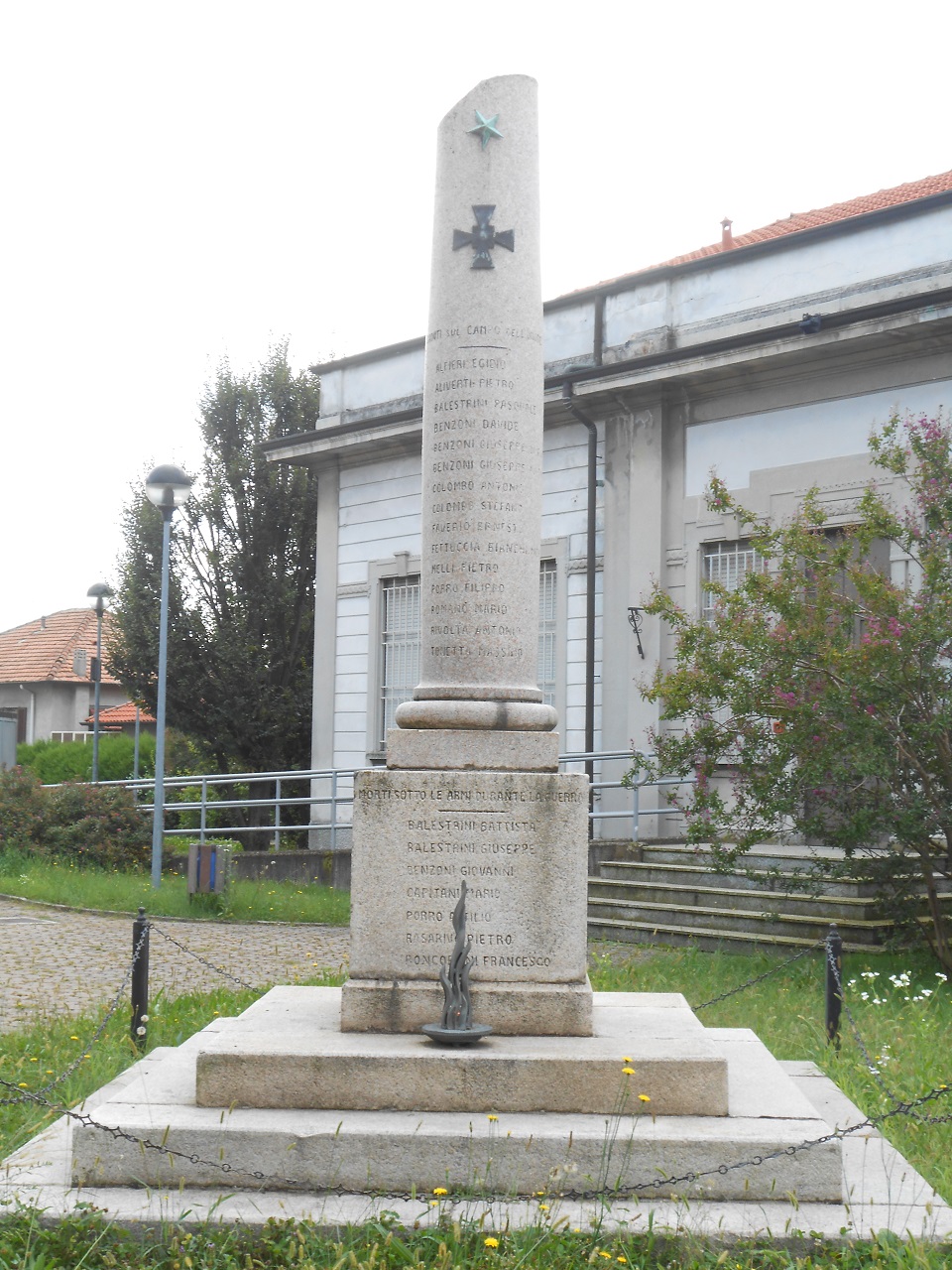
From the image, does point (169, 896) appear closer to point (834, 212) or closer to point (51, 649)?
point (834, 212)

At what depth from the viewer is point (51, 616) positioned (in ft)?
154

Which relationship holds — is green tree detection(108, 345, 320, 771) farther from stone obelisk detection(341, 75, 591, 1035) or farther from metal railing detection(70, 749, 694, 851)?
stone obelisk detection(341, 75, 591, 1035)

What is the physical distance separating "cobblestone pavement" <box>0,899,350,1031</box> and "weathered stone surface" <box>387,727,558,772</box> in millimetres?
3720

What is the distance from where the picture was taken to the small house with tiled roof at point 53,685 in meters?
41.8

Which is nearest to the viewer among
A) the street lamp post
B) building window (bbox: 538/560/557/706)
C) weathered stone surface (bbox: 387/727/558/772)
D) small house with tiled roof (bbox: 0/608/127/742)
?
weathered stone surface (bbox: 387/727/558/772)

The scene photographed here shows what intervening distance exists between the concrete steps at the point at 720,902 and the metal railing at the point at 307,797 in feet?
2.10

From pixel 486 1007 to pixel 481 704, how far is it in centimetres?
132

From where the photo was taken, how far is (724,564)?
1462 centimetres

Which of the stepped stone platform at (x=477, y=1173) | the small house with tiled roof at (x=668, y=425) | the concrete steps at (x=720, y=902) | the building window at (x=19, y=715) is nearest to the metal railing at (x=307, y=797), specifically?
the small house with tiled roof at (x=668, y=425)

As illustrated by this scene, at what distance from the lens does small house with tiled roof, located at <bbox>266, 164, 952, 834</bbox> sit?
13.4 m

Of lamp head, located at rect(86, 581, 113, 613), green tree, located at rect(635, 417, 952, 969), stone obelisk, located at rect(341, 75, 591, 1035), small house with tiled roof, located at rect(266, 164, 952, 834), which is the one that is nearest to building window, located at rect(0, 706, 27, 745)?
lamp head, located at rect(86, 581, 113, 613)

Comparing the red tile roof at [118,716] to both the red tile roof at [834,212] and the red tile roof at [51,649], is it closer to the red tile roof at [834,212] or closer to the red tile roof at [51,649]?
the red tile roof at [51,649]

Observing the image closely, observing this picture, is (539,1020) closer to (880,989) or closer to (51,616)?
(880,989)

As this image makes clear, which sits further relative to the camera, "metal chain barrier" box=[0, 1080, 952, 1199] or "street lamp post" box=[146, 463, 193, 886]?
"street lamp post" box=[146, 463, 193, 886]
